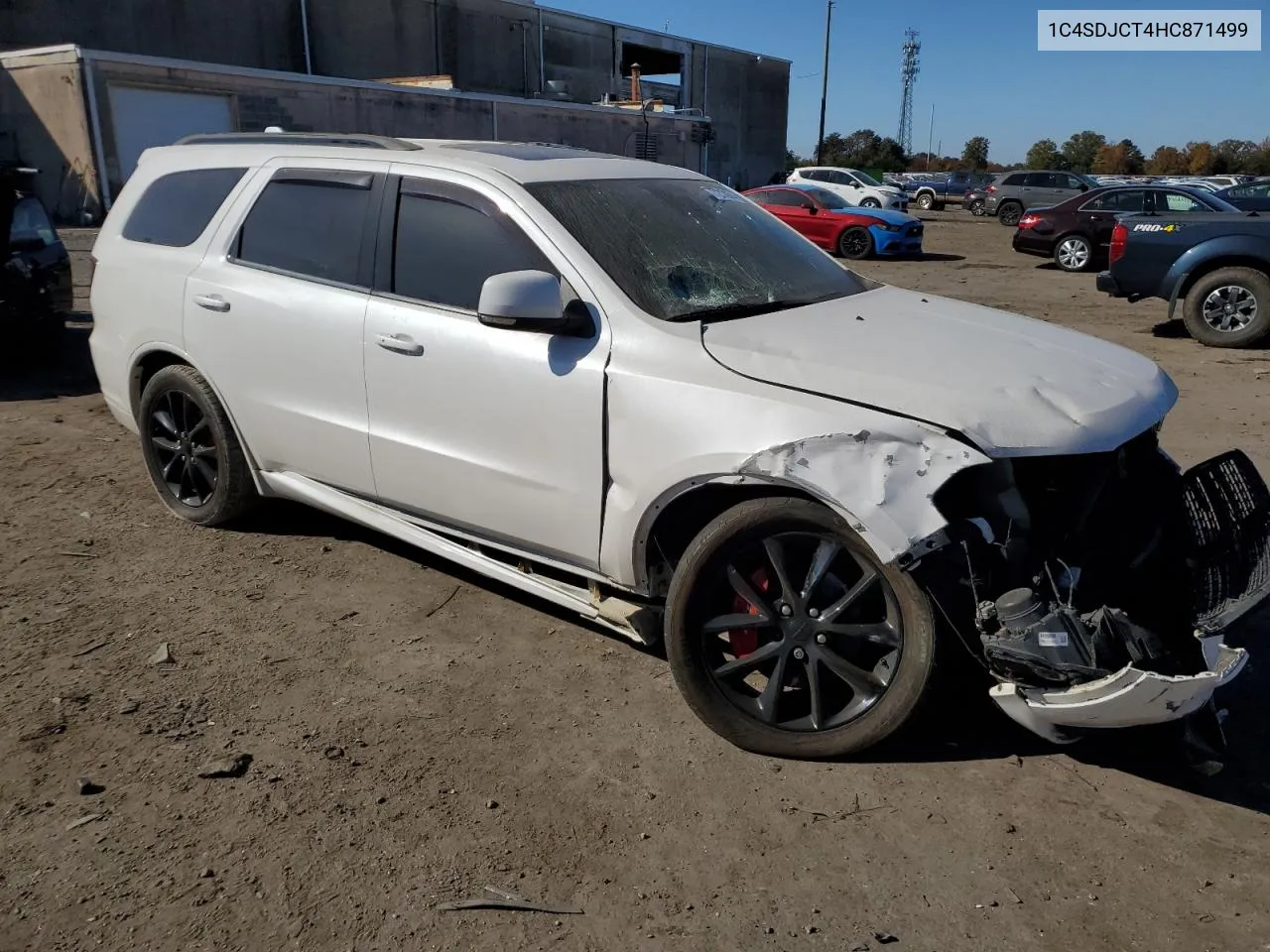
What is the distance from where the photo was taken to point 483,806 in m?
2.91

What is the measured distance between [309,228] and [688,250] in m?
1.66

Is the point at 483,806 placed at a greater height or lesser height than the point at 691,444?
lesser

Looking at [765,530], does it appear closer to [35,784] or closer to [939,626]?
[939,626]

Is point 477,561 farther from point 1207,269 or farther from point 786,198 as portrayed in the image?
point 786,198

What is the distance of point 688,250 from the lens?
3.78 m

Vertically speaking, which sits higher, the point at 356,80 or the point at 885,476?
the point at 356,80

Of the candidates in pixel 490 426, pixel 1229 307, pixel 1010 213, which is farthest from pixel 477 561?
pixel 1010 213

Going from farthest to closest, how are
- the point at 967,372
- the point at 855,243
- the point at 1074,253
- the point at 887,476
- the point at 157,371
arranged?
the point at 855,243
the point at 1074,253
the point at 157,371
the point at 967,372
the point at 887,476

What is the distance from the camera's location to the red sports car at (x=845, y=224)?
1966 centimetres

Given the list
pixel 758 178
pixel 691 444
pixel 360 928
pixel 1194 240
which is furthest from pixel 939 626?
pixel 758 178

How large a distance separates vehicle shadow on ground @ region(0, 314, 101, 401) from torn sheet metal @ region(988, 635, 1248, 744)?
7548 millimetres

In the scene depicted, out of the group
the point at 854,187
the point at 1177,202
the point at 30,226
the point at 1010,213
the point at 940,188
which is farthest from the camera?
the point at 940,188

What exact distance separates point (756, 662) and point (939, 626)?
581 mm

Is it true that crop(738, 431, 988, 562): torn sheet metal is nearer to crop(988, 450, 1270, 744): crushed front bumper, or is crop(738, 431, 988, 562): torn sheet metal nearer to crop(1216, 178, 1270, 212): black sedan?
crop(988, 450, 1270, 744): crushed front bumper
